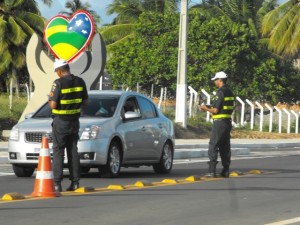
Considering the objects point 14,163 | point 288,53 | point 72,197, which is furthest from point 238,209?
point 288,53

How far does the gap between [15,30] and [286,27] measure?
15.4 m

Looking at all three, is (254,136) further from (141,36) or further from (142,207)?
(142,207)

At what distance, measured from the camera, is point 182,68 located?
3644 cm

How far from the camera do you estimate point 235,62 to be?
175 ft

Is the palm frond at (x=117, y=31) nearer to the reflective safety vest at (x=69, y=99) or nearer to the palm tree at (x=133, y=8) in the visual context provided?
the palm tree at (x=133, y=8)

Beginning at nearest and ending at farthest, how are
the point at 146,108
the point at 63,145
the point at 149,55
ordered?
the point at 63,145 < the point at 146,108 < the point at 149,55

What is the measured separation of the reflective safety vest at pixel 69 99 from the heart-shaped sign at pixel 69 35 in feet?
60.1

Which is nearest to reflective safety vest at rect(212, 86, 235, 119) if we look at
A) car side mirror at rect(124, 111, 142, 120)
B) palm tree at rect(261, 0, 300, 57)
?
car side mirror at rect(124, 111, 142, 120)

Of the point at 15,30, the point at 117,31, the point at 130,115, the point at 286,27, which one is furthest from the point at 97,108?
the point at 117,31

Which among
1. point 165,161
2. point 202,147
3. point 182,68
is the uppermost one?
point 182,68

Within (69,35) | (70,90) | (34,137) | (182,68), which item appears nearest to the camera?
(70,90)

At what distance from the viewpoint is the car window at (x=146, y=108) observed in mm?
17573

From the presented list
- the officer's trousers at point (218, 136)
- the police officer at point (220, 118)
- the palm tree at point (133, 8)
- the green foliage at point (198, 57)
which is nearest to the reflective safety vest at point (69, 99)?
the police officer at point (220, 118)

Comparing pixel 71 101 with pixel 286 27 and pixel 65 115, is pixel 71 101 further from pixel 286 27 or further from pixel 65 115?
pixel 286 27
